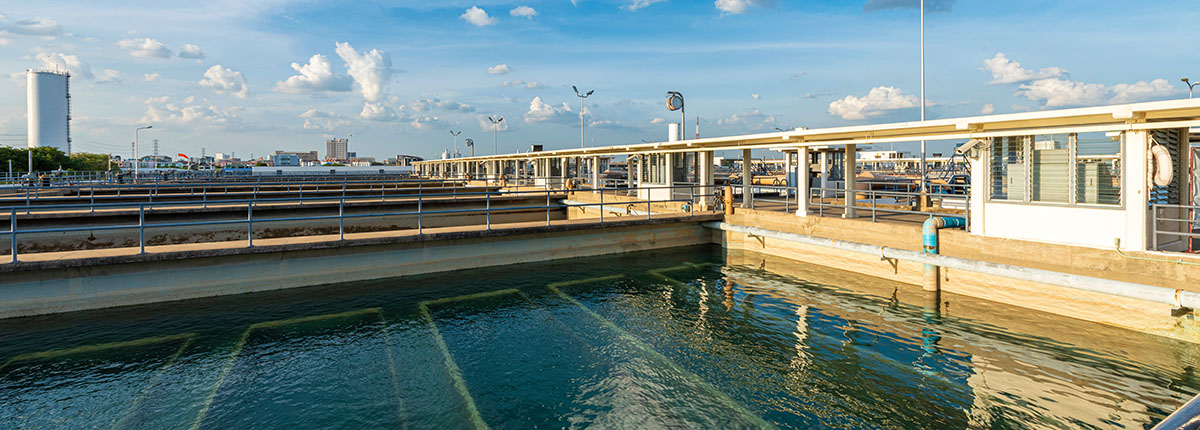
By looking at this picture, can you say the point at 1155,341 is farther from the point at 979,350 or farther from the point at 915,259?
the point at 915,259

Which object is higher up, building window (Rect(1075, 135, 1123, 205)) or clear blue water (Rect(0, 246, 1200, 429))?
building window (Rect(1075, 135, 1123, 205))

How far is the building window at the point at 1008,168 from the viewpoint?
39.7 feet

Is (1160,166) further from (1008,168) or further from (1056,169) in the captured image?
(1008,168)

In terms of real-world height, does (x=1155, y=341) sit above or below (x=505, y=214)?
below

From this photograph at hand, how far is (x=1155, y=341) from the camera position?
30.0 ft

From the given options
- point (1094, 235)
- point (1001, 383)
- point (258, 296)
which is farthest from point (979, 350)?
point (258, 296)

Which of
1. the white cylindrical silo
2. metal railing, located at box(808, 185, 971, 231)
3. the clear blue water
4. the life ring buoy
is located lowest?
the clear blue water

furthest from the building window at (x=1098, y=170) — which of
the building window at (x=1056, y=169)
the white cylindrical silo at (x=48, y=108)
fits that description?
the white cylindrical silo at (x=48, y=108)

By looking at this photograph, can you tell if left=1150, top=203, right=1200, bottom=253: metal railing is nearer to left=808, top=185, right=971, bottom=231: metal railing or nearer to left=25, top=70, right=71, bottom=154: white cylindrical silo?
left=808, top=185, right=971, bottom=231: metal railing

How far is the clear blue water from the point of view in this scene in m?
6.77

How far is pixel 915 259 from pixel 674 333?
261 inches

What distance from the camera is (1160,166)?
33.1 feet

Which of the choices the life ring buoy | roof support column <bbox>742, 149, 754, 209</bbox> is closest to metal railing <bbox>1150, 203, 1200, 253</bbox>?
the life ring buoy

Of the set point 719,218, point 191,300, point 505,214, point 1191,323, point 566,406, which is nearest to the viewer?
point 566,406
